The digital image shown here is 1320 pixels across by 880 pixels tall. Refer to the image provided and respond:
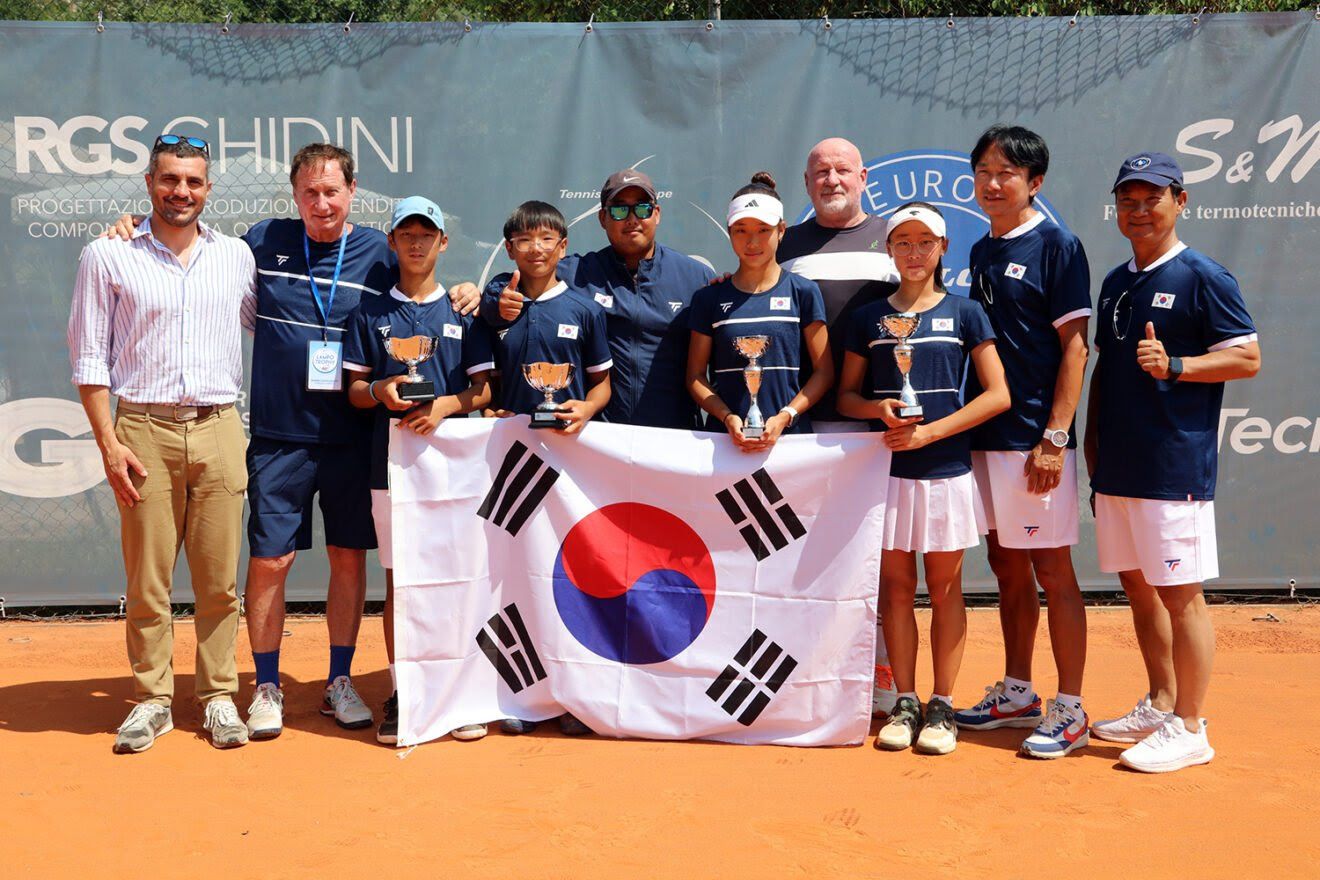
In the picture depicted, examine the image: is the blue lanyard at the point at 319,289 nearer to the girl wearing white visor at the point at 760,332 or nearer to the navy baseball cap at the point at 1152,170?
the girl wearing white visor at the point at 760,332

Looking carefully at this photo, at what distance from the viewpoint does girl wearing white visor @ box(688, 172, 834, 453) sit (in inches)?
169

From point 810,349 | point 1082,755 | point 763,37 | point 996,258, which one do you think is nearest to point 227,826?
point 810,349

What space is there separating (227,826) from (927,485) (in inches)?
103

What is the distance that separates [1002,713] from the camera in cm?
462

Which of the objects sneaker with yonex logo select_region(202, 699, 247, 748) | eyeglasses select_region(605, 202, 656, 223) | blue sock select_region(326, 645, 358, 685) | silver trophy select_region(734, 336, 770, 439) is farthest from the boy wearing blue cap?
silver trophy select_region(734, 336, 770, 439)

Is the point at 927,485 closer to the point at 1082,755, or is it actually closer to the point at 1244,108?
the point at 1082,755

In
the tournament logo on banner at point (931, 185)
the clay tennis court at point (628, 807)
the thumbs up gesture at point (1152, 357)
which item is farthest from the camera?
the tournament logo on banner at point (931, 185)

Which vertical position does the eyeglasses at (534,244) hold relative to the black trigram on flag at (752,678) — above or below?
above

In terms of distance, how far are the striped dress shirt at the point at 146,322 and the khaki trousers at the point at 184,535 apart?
0.44 feet

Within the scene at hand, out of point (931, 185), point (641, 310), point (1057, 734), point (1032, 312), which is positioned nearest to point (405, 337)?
point (641, 310)

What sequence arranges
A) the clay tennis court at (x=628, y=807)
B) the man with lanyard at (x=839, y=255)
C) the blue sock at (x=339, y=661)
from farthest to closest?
1. the blue sock at (x=339, y=661)
2. the man with lanyard at (x=839, y=255)
3. the clay tennis court at (x=628, y=807)

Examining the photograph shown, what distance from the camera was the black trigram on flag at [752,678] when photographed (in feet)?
14.3

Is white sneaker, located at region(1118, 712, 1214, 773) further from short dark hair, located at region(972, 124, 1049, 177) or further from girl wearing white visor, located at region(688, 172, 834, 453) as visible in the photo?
short dark hair, located at region(972, 124, 1049, 177)

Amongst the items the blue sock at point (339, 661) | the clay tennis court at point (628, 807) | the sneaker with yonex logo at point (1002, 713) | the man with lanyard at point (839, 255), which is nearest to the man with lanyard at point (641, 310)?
the man with lanyard at point (839, 255)
